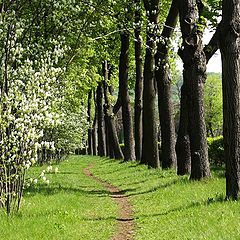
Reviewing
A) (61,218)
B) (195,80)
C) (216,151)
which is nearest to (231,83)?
(195,80)

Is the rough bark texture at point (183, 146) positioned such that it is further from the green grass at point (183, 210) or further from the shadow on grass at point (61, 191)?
the shadow on grass at point (61, 191)

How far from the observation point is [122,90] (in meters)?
33.2

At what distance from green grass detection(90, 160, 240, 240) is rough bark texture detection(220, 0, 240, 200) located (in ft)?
3.14

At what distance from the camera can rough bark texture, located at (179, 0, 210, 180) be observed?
15.3 meters

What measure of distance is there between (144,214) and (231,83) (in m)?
4.18

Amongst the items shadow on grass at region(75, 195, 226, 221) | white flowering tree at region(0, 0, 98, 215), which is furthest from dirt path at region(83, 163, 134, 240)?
white flowering tree at region(0, 0, 98, 215)

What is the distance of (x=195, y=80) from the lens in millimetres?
15477

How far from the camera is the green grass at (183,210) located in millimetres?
8945

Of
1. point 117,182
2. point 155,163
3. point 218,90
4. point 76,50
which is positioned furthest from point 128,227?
point 218,90

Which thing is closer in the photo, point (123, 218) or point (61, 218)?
point (61, 218)

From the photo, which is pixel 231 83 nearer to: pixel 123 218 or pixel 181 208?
pixel 181 208

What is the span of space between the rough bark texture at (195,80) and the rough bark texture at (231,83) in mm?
3607

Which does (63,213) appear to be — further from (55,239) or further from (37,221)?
(55,239)

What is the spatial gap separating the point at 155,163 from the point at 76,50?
32.2 feet
